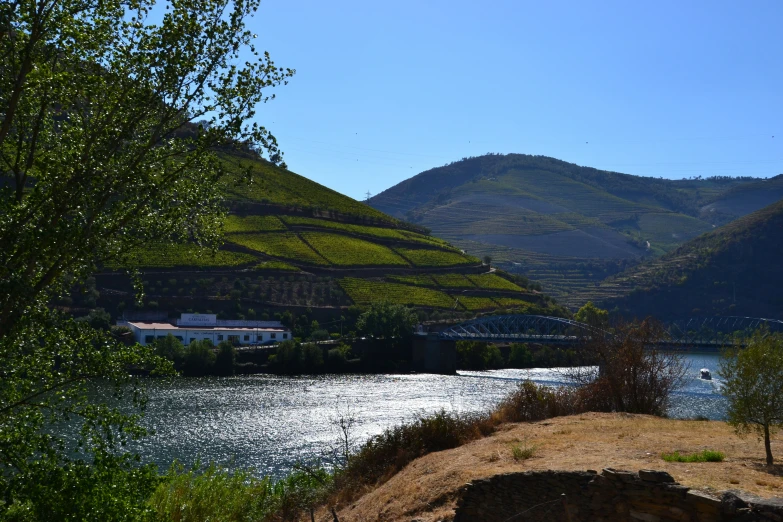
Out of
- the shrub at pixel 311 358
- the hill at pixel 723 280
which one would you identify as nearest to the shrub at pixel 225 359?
the shrub at pixel 311 358

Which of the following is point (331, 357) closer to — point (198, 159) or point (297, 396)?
point (297, 396)

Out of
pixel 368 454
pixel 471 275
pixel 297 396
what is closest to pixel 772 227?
pixel 471 275

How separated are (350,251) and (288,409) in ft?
190

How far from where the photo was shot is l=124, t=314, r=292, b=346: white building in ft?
222

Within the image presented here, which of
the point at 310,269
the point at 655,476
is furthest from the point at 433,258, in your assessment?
the point at 655,476

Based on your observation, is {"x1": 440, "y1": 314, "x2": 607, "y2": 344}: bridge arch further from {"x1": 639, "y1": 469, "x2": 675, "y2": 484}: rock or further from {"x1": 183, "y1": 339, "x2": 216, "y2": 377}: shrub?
{"x1": 639, "y1": 469, "x2": 675, "y2": 484}: rock

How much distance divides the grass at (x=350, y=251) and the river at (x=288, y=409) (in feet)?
99.7

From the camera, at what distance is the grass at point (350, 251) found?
315ft

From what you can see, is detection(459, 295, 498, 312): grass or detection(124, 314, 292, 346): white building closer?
detection(124, 314, 292, 346): white building

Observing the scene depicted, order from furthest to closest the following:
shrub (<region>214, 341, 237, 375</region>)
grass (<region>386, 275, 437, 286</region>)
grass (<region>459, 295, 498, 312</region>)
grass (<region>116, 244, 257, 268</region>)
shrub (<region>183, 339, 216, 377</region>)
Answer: grass (<region>386, 275, 437, 286</region>) < grass (<region>459, 295, 498, 312</region>) < grass (<region>116, 244, 257, 268</region>) < shrub (<region>214, 341, 237, 375</region>) < shrub (<region>183, 339, 216, 377</region>)

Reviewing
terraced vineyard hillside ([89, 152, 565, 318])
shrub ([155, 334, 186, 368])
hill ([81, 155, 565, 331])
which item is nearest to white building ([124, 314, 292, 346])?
hill ([81, 155, 565, 331])

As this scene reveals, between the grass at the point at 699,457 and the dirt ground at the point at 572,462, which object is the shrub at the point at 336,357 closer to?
the dirt ground at the point at 572,462

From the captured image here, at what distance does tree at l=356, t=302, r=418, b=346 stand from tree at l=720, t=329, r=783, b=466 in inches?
2463

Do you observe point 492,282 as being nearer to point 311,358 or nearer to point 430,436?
point 311,358
